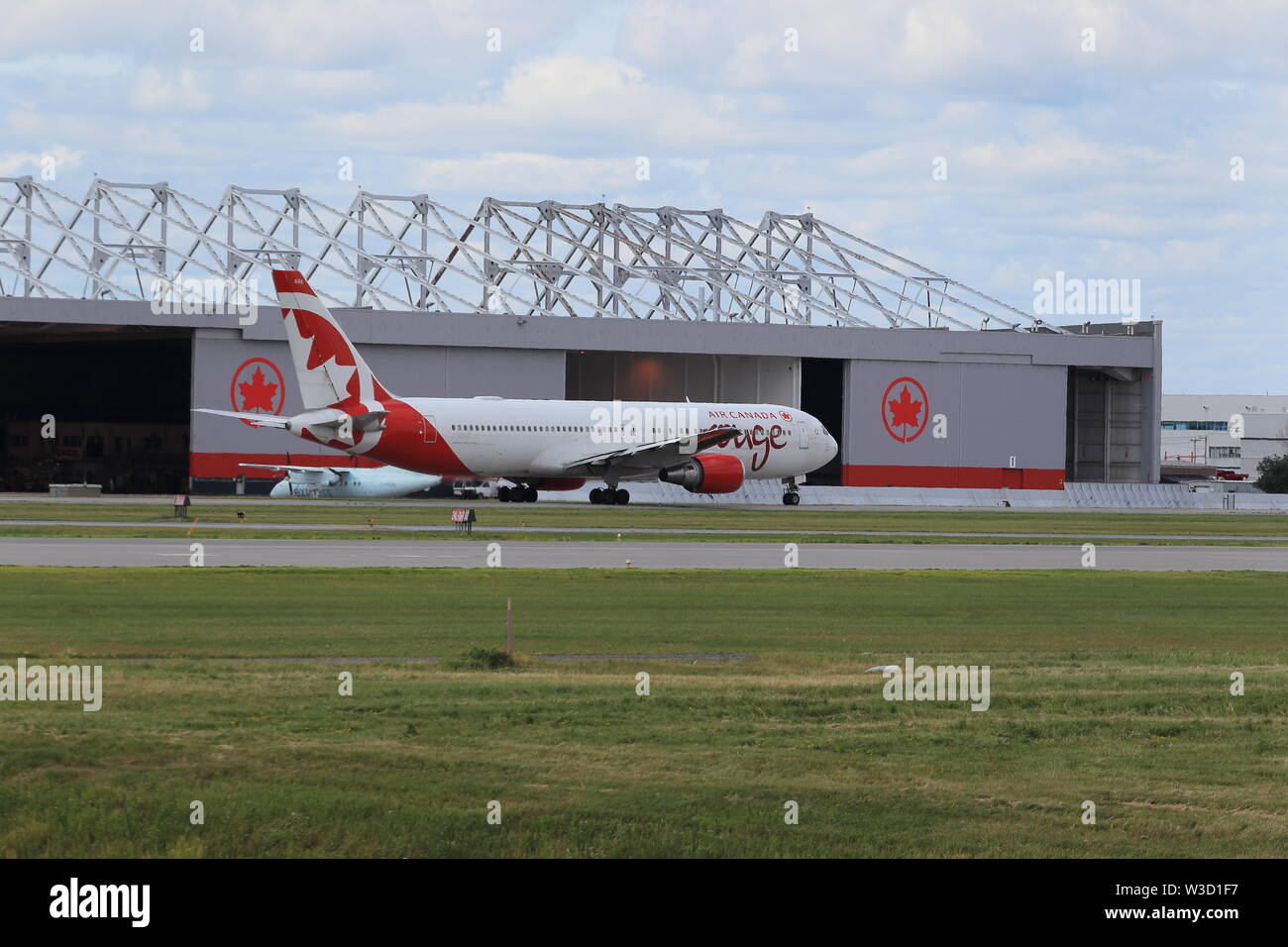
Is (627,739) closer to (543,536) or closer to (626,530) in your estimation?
(543,536)

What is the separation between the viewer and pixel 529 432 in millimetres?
63750

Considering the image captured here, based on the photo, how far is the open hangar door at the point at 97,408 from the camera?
104 meters

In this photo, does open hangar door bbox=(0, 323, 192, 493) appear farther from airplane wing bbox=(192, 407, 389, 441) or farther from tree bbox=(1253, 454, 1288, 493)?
tree bbox=(1253, 454, 1288, 493)

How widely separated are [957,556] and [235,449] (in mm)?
45867

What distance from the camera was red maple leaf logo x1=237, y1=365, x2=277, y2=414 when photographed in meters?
75.6

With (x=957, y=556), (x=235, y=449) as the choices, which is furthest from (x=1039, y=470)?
(x=957, y=556)

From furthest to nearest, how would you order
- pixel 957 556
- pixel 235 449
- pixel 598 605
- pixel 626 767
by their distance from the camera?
pixel 235 449
pixel 957 556
pixel 598 605
pixel 626 767

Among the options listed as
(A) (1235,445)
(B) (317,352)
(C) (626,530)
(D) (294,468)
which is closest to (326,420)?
(B) (317,352)

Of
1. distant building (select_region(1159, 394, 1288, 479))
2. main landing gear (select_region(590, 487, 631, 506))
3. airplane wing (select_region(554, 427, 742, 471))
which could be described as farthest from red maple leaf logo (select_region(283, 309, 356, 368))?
distant building (select_region(1159, 394, 1288, 479))

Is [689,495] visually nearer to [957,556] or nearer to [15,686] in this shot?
[957,556]

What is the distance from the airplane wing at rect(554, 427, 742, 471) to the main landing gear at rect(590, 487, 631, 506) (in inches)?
52.4

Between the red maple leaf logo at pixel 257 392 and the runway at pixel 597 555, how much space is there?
3718 cm

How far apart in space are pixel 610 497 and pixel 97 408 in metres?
54.3
